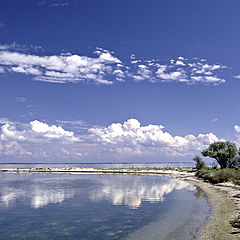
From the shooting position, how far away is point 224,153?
381ft

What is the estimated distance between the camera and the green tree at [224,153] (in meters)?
116

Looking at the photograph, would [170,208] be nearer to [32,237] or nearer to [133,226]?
[133,226]

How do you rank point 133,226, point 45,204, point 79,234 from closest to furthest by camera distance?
point 79,234 → point 133,226 → point 45,204

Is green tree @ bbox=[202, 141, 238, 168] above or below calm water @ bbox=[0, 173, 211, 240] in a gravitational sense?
above

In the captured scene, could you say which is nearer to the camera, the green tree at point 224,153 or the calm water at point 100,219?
the calm water at point 100,219

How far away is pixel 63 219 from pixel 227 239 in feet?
65.4

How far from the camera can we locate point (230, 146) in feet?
389

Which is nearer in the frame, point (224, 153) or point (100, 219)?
point (100, 219)

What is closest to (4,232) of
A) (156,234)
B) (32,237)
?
(32,237)

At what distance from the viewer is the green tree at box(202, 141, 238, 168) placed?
11638cm

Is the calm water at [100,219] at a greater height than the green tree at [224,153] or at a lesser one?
lesser

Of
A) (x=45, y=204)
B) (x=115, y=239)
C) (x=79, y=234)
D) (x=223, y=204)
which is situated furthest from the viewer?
(x=45, y=204)

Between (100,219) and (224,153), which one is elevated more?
(224,153)

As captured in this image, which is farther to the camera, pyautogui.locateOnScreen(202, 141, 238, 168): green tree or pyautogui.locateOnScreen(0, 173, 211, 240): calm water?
pyautogui.locateOnScreen(202, 141, 238, 168): green tree
